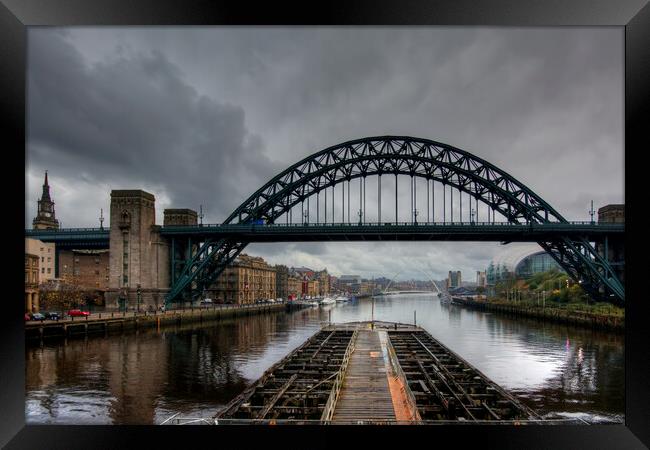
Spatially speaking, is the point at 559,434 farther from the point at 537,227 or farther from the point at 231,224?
the point at 231,224

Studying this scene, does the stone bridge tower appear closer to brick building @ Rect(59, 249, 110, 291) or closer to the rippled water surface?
the rippled water surface

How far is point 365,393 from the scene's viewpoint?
14336 millimetres

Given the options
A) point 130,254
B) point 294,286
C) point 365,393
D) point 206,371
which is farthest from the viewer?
point 294,286

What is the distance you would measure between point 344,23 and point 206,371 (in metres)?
18.7

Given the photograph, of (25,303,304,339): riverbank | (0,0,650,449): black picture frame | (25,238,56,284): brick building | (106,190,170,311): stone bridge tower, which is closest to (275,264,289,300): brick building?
(25,303,304,339): riverbank

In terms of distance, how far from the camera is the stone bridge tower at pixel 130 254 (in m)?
48.8

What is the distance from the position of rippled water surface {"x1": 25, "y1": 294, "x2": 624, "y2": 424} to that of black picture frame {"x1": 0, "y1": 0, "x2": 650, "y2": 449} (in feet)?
25.3

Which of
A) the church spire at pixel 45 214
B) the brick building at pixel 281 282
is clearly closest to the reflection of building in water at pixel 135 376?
the church spire at pixel 45 214

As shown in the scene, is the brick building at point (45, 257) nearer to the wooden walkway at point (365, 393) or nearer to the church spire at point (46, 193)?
the church spire at point (46, 193)

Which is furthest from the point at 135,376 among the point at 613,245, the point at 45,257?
the point at 613,245

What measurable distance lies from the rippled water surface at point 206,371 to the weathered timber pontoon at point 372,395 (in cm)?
203

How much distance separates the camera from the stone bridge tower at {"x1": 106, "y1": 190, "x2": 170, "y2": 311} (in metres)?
48.8

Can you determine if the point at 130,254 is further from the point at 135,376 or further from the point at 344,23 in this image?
the point at 344,23

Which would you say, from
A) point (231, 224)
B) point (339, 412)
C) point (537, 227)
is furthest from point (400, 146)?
point (339, 412)
